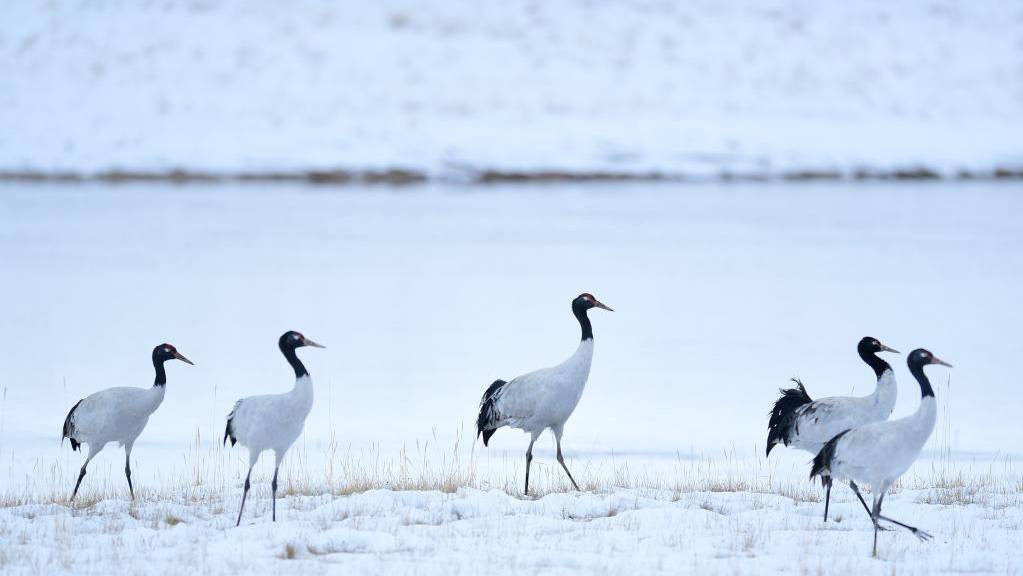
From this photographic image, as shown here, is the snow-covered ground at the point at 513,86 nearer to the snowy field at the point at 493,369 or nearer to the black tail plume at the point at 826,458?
the snowy field at the point at 493,369

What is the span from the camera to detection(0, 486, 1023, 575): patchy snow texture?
6836mm

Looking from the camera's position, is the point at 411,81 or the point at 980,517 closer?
the point at 980,517

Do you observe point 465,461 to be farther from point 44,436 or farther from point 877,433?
point 877,433

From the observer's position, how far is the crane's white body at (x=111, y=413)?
8539 millimetres

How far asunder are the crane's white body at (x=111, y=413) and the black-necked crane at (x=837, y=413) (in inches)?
154

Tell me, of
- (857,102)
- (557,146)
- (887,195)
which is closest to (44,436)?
(887,195)

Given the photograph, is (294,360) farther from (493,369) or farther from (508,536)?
(493,369)

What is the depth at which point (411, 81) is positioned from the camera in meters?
49.7

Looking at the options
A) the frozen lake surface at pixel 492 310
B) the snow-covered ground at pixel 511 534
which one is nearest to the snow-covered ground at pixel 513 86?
the frozen lake surface at pixel 492 310

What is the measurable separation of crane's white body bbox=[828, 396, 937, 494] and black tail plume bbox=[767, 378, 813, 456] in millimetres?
1355

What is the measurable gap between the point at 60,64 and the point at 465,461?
142ft

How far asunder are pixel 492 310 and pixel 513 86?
31280 millimetres

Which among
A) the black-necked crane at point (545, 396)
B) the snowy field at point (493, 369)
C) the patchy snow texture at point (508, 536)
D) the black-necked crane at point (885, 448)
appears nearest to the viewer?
the patchy snow texture at point (508, 536)

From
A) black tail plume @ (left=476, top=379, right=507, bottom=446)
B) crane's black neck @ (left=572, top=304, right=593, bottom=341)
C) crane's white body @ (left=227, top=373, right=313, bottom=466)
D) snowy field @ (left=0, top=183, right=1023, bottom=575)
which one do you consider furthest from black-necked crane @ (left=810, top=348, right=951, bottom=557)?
crane's white body @ (left=227, top=373, right=313, bottom=466)
